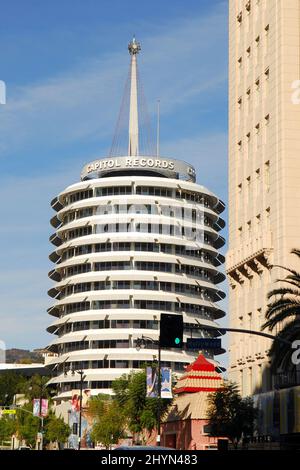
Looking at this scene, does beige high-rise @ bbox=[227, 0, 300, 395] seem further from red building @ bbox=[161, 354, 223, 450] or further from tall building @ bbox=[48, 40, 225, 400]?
tall building @ bbox=[48, 40, 225, 400]

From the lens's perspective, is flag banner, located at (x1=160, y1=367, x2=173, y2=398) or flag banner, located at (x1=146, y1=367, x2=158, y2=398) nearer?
flag banner, located at (x1=160, y1=367, x2=173, y2=398)

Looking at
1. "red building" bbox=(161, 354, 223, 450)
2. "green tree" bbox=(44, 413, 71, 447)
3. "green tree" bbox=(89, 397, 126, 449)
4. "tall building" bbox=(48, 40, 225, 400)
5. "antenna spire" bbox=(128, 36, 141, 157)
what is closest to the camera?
"red building" bbox=(161, 354, 223, 450)

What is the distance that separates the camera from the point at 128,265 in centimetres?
16088

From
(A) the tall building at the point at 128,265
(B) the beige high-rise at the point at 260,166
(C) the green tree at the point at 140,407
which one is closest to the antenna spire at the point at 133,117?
(A) the tall building at the point at 128,265

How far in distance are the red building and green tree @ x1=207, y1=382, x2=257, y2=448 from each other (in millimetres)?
7418

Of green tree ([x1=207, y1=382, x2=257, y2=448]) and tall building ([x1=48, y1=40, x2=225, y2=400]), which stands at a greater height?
tall building ([x1=48, y1=40, x2=225, y2=400])

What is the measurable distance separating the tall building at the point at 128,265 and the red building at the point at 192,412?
2446 inches

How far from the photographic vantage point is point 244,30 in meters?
80.2

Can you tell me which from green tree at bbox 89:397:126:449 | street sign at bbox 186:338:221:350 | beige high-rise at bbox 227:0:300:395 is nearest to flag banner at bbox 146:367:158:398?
beige high-rise at bbox 227:0:300:395

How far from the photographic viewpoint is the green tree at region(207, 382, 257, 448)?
64.9 meters

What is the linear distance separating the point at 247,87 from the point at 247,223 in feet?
39.6

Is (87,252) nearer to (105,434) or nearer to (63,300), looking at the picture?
(63,300)
